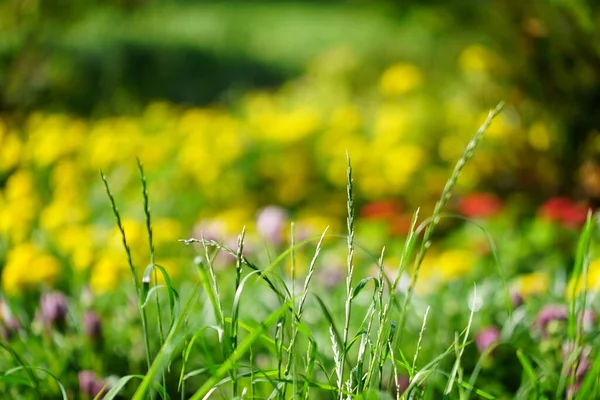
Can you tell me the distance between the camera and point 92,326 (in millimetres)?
2045

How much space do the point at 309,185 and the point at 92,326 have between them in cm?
245

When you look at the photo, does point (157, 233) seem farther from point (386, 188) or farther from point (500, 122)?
point (500, 122)

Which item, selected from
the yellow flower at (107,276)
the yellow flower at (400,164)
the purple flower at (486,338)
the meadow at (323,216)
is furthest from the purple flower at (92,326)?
the yellow flower at (400,164)

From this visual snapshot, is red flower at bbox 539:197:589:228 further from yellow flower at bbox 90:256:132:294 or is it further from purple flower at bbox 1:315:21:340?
purple flower at bbox 1:315:21:340

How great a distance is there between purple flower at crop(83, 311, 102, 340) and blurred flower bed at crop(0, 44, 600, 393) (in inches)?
22.7

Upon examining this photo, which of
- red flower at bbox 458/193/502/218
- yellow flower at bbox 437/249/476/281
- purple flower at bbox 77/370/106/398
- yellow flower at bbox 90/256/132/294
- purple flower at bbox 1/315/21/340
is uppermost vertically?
purple flower at bbox 77/370/106/398

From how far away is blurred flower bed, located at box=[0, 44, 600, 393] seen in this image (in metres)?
3.05

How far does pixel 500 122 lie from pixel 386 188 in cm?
81

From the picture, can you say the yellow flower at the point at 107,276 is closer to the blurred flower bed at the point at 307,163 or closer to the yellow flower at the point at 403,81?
the blurred flower bed at the point at 307,163

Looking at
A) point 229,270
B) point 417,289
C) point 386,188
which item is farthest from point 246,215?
point 417,289

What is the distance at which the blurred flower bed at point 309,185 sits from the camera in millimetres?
3047

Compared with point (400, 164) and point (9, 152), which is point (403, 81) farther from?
point (9, 152)

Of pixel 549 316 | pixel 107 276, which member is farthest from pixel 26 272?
pixel 549 316

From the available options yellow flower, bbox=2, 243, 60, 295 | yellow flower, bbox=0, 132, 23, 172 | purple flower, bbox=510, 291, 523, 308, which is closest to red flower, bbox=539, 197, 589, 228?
purple flower, bbox=510, 291, 523, 308
